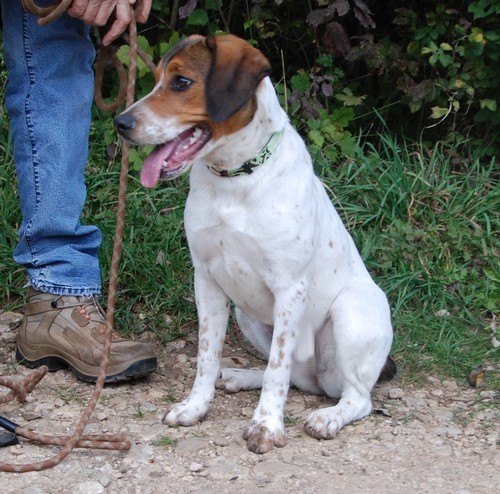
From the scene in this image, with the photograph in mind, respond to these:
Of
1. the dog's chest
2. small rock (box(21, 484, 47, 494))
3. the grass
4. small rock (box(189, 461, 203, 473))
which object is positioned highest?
the dog's chest

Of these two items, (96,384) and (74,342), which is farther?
(74,342)

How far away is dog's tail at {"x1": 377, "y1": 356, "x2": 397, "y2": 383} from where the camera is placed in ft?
13.3

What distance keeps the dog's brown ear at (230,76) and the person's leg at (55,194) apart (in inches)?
34.9

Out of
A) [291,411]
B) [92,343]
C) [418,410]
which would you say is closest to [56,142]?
[92,343]

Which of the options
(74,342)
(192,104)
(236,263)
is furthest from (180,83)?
(74,342)

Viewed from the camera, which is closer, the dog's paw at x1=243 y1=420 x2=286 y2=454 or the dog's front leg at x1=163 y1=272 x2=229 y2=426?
the dog's paw at x1=243 y1=420 x2=286 y2=454

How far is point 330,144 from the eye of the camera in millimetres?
5660

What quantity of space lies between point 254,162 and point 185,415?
947 mm

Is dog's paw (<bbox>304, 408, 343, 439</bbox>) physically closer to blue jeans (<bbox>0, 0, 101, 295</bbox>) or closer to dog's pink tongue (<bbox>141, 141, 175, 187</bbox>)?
dog's pink tongue (<bbox>141, 141, 175, 187</bbox>)

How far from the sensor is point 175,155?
3.34m

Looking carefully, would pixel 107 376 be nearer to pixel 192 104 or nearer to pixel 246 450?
pixel 246 450

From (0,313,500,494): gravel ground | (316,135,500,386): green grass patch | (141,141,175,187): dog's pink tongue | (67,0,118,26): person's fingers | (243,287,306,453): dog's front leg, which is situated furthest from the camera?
(316,135,500,386): green grass patch

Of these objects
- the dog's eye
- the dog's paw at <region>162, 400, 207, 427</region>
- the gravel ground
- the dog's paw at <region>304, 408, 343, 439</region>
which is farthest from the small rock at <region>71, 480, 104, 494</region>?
the dog's eye

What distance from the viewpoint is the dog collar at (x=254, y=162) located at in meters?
3.49
